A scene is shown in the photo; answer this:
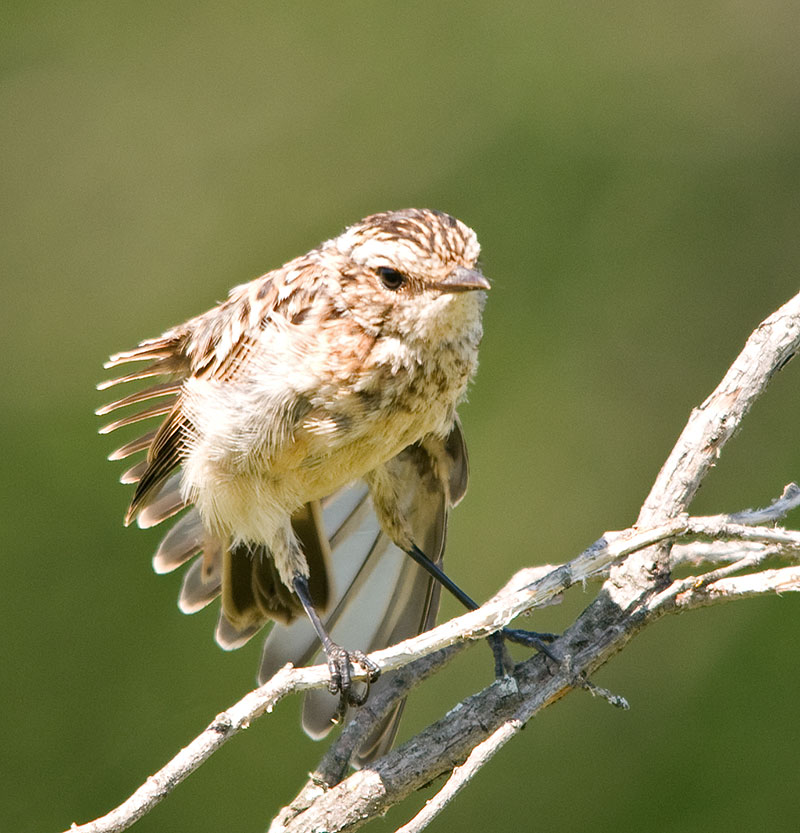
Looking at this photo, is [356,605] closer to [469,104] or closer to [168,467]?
[168,467]

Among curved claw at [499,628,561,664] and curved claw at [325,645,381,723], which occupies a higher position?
curved claw at [325,645,381,723]

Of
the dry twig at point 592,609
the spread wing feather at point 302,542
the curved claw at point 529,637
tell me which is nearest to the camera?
the dry twig at point 592,609

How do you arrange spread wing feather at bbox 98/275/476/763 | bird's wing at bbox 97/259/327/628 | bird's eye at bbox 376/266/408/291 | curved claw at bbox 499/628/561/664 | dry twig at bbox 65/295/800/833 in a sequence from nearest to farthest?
dry twig at bbox 65/295/800/833 → curved claw at bbox 499/628/561/664 → bird's eye at bbox 376/266/408/291 → bird's wing at bbox 97/259/327/628 → spread wing feather at bbox 98/275/476/763

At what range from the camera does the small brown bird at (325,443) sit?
394 cm

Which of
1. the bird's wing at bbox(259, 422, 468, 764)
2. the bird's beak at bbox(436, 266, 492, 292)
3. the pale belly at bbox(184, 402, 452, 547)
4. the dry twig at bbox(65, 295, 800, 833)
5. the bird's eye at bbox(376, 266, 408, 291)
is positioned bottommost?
the dry twig at bbox(65, 295, 800, 833)

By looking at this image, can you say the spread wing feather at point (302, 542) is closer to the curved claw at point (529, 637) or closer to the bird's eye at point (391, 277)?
the bird's eye at point (391, 277)

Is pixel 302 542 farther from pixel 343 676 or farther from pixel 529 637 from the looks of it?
pixel 529 637

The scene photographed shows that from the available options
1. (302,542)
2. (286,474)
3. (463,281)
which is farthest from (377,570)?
(463,281)

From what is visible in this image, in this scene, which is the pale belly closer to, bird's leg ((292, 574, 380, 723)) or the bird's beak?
bird's leg ((292, 574, 380, 723))

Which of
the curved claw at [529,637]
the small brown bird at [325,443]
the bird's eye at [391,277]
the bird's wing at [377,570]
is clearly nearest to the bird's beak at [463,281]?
the small brown bird at [325,443]

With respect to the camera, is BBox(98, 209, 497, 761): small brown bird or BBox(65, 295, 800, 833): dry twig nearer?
BBox(65, 295, 800, 833): dry twig

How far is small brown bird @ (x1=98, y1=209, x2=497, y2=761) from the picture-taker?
394 cm

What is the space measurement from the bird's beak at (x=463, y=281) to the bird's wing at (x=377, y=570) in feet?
2.47

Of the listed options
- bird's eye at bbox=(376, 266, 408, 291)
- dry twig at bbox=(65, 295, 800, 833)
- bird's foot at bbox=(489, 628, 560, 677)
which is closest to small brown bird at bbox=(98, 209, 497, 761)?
bird's eye at bbox=(376, 266, 408, 291)
